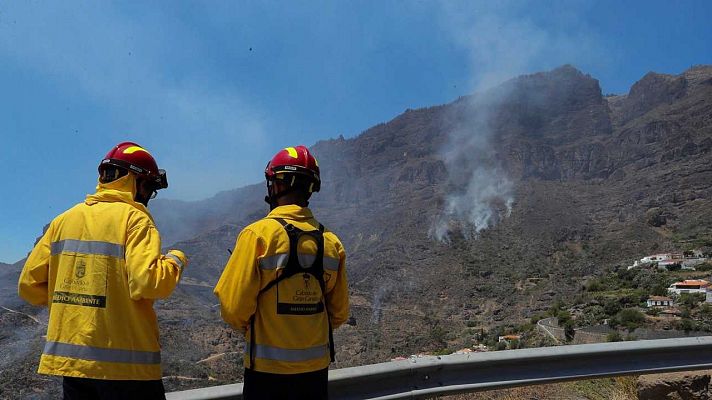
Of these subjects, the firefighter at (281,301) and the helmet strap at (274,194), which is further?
the helmet strap at (274,194)

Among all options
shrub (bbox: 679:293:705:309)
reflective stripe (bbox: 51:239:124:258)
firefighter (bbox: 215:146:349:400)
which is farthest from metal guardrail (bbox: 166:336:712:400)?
shrub (bbox: 679:293:705:309)

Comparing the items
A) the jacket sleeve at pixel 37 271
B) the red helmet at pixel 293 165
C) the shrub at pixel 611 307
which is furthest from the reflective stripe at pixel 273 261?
the shrub at pixel 611 307

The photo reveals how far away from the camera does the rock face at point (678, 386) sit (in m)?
4.16

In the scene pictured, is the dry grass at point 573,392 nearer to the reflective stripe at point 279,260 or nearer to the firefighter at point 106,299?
the reflective stripe at point 279,260

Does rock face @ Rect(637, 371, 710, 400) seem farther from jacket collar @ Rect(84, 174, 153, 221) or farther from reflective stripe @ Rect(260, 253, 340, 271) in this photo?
jacket collar @ Rect(84, 174, 153, 221)

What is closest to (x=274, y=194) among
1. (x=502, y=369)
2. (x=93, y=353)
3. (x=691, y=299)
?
(x=93, y=353)

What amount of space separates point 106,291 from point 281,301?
741mm

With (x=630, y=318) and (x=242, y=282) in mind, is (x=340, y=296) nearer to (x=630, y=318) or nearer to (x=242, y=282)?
(x=242, y=282)

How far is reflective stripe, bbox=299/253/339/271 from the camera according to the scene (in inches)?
99.0

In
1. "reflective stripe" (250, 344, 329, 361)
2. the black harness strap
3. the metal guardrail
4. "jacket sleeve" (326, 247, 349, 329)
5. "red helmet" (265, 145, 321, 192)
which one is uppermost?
"red helmet" (265, 145, 321, 192)

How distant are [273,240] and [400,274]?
9305 cm

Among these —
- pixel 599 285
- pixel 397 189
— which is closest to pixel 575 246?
pixel 599 285

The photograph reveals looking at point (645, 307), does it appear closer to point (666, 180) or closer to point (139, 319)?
point (139, 319)

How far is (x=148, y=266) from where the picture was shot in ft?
7.27
